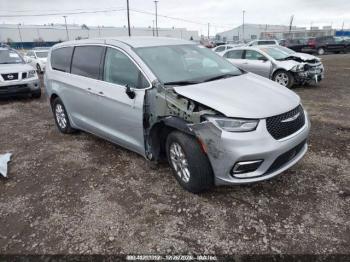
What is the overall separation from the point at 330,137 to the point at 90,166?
13.3 ft

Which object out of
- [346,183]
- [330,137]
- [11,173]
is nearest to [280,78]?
[330,137]

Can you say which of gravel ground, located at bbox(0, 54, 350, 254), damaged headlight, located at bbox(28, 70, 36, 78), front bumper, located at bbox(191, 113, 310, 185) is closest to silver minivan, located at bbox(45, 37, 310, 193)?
front bumper, located at bbox(191, 113, 310, 185)

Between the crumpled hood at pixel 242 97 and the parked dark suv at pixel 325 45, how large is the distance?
1042 inches

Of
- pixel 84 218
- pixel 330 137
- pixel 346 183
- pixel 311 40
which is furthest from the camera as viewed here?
pixel 311 40

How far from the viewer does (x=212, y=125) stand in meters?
2.92

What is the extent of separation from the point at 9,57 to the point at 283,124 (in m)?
9.44

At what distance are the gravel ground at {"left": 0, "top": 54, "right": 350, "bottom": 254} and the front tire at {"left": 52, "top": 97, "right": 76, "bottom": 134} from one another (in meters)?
0.81

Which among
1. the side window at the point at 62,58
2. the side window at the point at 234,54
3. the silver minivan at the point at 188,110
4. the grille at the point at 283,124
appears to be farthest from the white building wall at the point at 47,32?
the grille at the point at 283,124

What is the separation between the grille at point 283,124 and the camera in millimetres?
2972

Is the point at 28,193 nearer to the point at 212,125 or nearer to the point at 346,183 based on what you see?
the point at 212,125

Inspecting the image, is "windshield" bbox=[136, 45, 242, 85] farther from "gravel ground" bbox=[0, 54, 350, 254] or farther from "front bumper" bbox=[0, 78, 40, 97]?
"front bumper" bbox=[0, 78, 40, 97]

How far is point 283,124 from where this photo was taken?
120 inches

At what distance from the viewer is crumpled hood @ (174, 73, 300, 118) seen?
9.71 feet

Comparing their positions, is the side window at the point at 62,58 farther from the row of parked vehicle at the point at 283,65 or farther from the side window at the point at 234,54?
the side window at the point at 234,54
